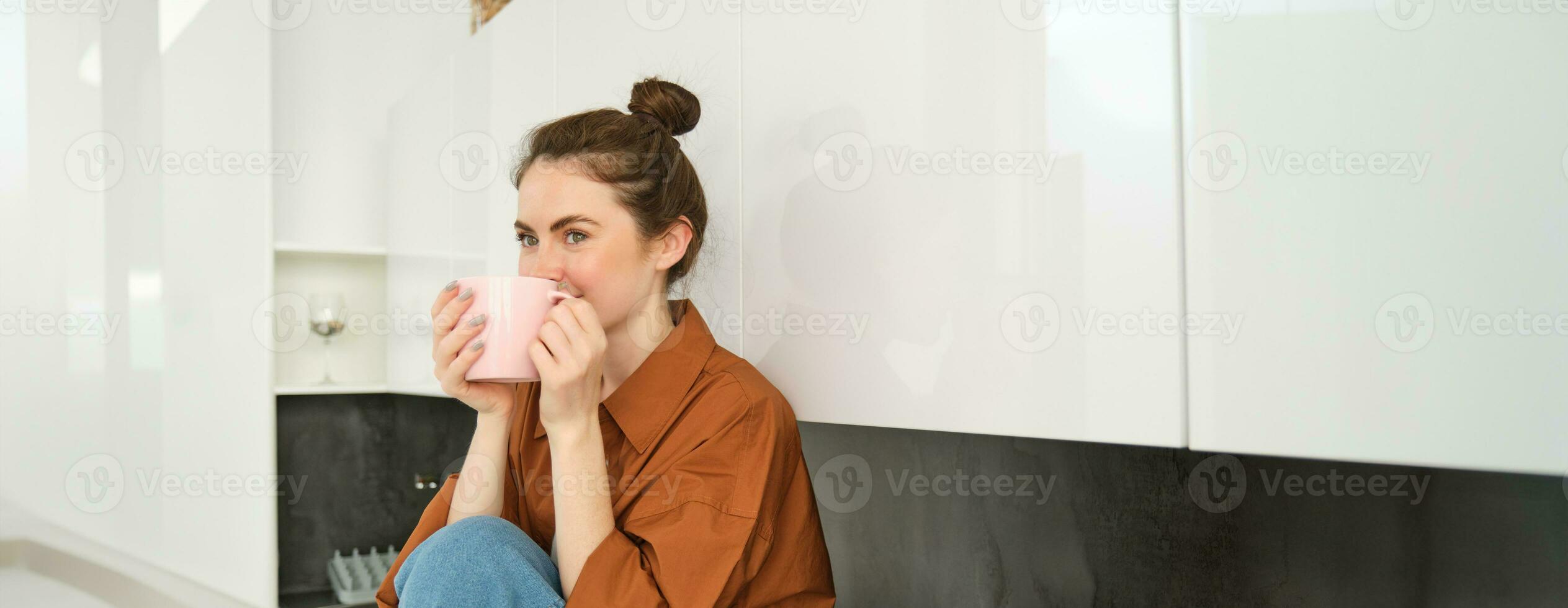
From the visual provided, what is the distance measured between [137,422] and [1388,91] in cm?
210

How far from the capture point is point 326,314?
2137 millimetres

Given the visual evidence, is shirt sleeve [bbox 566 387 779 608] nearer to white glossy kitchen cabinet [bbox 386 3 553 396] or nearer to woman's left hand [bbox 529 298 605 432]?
woman's left hand [bbox 529 298 605 432]

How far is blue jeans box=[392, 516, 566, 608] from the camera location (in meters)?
0.80

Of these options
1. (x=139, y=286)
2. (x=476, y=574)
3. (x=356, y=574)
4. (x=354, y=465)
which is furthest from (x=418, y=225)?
(x=476, y=574)

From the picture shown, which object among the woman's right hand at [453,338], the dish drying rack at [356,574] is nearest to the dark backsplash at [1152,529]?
the woman's right hand at [453,338]

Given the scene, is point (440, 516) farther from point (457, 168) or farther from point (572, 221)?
point (457, 168)

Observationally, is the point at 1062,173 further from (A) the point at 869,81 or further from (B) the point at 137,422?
(B) the point at 137,422

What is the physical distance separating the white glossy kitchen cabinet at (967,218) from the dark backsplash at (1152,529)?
1.03 ft

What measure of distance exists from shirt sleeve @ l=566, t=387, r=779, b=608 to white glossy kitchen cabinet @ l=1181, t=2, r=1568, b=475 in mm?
387

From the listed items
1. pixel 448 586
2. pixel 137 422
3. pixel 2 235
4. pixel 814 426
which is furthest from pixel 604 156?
pixel 2 235

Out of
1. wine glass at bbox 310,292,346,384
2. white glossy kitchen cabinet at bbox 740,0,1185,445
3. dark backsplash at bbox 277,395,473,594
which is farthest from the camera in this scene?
dark backsplash at bbox 277,395,473,594

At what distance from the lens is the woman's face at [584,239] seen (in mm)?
945

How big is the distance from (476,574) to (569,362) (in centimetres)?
19

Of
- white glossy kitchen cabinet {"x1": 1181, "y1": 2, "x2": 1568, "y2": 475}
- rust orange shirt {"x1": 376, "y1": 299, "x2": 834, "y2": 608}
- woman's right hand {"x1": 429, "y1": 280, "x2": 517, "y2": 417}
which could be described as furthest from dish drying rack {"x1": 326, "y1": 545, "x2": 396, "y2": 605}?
white glossy kitchen cabinet {"x1": 1181, "y1": 2, "x2": 1568, "y2": 475}
